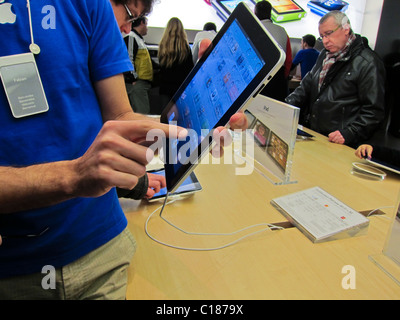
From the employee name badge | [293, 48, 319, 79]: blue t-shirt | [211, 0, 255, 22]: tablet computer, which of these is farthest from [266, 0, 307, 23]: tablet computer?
the employee name badge

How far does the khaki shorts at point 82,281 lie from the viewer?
556 mm

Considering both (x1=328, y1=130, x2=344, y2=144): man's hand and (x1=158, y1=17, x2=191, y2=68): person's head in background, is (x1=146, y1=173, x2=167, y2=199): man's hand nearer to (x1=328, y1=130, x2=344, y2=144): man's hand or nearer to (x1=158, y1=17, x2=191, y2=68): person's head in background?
(x1=328, y1=130, x2=344, y2=144): man's hand

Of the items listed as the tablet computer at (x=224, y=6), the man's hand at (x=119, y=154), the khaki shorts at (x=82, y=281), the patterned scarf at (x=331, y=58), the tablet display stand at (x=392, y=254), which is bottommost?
the tablet display stand at (x=392, y=254)

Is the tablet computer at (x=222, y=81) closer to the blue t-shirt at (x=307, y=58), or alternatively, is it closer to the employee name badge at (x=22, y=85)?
the employee name badge at (x=22, y=85)

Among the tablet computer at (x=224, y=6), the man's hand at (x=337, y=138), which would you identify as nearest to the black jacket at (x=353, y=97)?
the man's hand at (x=337, y=138)

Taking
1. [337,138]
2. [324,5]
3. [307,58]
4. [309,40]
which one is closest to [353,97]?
[337,138]

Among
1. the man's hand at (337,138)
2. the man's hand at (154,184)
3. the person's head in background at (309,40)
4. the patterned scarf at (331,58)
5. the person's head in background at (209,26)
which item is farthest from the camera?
the person's head in background at (309,40)

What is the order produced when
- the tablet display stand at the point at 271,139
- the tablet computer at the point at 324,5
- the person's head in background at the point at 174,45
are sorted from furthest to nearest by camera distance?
the tablet computer at the point at 324,5
the person's head in background at the point at 174,45
the tablet display stand at the point at 271,139

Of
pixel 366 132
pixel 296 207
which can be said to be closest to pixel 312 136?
pixel 366 132

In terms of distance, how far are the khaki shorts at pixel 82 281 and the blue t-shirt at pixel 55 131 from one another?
0.02 meters

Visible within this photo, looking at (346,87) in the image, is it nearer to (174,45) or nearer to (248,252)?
(248,252)

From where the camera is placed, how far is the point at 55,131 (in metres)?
0.57

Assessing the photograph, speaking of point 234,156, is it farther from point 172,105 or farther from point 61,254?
point 61,254
